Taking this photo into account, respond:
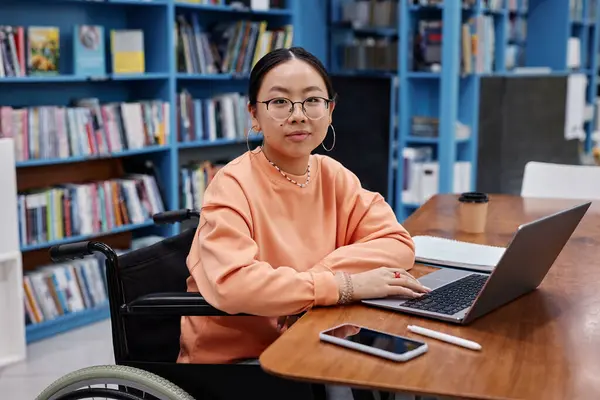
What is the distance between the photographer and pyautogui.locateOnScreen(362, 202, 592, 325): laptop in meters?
1.27

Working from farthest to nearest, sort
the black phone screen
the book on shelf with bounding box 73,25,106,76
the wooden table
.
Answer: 1. the book on shelf with bounding box 73,25,106,76
2. the black phone screen
3. the wooden table

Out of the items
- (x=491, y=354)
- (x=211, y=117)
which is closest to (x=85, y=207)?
(x=211, y=117)

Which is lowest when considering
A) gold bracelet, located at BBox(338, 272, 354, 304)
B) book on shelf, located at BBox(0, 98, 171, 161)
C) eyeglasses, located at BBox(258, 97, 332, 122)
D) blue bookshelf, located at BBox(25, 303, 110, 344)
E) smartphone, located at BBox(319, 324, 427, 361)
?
blue bookshelf, located at BBox(25, 303, 110, 344)

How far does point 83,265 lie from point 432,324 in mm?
2793

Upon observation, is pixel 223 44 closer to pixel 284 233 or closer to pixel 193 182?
pixel 193 182

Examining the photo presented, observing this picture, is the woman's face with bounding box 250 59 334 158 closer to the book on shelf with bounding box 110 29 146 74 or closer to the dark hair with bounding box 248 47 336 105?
the dark hair with bounding box 248 47 336 105

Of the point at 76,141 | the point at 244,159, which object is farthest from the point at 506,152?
the point at 244,159

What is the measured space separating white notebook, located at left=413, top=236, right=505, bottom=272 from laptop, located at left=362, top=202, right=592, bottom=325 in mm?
130

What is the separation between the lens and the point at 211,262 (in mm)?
1418

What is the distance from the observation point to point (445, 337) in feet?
3.95

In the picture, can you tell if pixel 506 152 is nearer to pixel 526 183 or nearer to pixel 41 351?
pixel 526 183

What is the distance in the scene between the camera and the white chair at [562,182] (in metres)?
2.95

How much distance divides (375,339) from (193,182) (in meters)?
3.25

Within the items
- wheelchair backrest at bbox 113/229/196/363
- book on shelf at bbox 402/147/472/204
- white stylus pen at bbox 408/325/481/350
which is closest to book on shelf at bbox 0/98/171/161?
book on shelf at bbox 402/147/472/204
